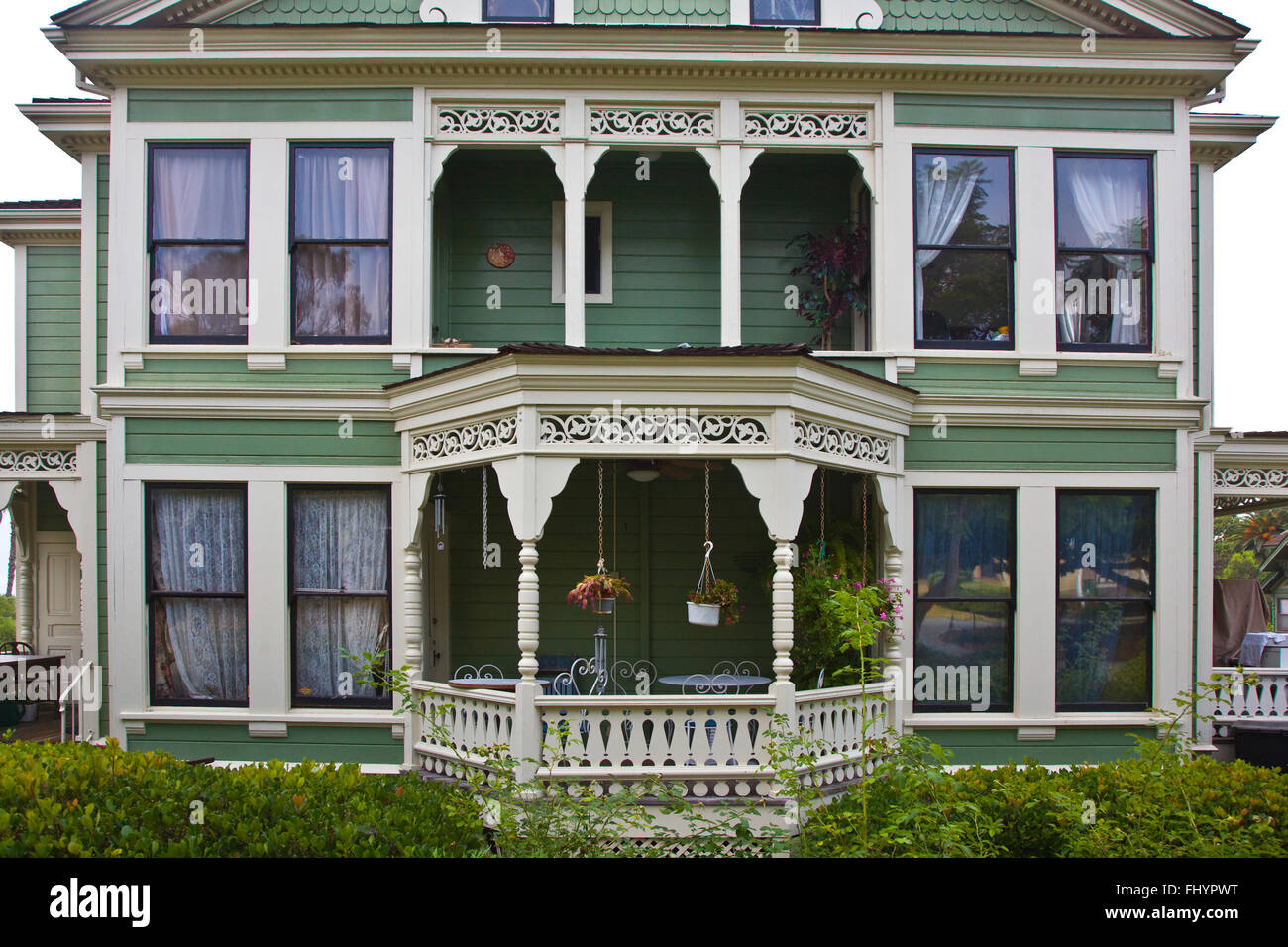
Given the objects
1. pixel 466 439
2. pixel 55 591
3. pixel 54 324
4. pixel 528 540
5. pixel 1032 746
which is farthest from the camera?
pixel 55 591

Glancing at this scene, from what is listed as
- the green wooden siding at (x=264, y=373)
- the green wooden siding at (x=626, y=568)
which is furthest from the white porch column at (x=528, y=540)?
the green wooden siding at (x=626, y=568)

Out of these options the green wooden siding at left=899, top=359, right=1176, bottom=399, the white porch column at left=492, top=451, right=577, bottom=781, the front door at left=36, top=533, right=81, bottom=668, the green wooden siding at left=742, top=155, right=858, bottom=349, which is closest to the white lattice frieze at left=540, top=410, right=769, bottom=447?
the white porch column at left=492, top=451, right=577, bottom=781

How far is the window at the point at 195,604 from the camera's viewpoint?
889cm

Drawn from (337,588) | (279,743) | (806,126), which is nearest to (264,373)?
(337,588)

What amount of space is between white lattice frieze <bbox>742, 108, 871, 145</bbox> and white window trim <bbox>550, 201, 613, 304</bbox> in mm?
1914

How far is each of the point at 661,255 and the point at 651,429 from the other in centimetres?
343

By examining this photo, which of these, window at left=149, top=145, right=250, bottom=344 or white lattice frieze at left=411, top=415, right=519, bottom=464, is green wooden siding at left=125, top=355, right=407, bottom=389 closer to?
window at left=149, top=145, right=250, bottom=344

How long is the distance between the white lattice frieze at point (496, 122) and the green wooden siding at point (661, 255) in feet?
3.77

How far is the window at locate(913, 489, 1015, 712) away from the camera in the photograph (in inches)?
352

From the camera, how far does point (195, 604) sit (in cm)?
891

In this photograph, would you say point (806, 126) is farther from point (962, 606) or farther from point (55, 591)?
point (55, 591)

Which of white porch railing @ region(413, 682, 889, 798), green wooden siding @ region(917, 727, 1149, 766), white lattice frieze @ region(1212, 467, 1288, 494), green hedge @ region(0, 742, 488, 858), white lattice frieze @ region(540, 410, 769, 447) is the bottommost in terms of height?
Answer: green wooden siding @ region(917, 727, 1149, 766)

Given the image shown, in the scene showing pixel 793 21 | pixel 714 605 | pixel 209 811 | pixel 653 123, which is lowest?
pixel 209 811

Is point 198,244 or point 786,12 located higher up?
point 786,12
